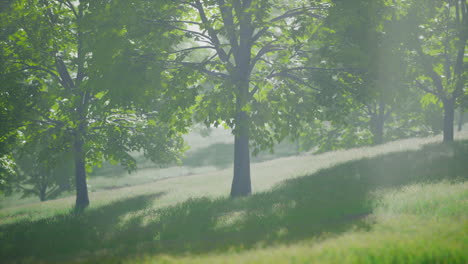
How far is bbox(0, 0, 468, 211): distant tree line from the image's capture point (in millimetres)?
11906

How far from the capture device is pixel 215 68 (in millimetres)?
13086

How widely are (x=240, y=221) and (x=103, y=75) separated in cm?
689

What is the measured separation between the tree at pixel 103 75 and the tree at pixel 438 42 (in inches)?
465

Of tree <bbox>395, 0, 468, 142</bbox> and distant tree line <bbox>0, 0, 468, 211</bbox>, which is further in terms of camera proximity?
tree <bbox>395, 0, 468, 142</bbox>

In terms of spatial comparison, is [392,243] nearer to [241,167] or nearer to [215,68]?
[241,167]

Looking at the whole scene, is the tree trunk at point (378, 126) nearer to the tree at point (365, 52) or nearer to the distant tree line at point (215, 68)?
the distant tree line at point (215, 68)

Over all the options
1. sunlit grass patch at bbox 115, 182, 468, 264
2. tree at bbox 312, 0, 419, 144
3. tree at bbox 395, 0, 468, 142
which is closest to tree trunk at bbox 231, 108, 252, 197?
tree at bbox 312, 0, 419, 144

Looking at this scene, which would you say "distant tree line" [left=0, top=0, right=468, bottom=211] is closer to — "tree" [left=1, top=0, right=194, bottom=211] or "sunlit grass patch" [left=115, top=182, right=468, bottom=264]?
"tree" [left=1, top=0, right=194, bottom=211]

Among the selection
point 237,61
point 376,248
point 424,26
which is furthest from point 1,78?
point 424,26

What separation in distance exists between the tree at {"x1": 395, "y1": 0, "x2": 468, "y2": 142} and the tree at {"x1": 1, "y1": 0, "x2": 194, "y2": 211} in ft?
38.7

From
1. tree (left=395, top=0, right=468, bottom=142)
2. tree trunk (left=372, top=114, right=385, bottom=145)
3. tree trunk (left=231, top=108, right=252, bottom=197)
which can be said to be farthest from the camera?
tree trunk (left=372, top=114, right=385, bottom=145)

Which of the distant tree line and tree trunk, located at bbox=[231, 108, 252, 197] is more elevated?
the distant tree line

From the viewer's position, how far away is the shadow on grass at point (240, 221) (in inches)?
321

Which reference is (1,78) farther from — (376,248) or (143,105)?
(376,248)
